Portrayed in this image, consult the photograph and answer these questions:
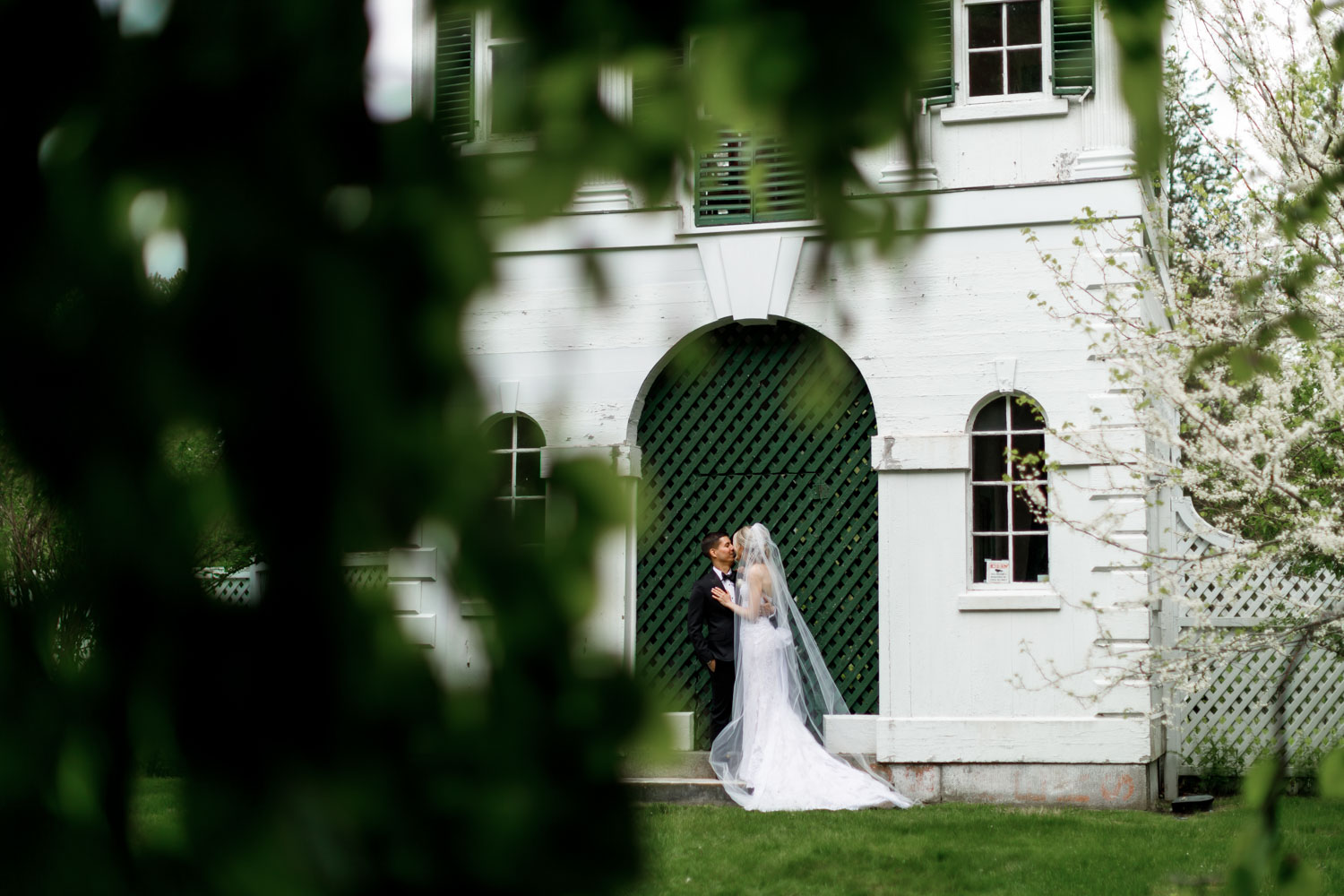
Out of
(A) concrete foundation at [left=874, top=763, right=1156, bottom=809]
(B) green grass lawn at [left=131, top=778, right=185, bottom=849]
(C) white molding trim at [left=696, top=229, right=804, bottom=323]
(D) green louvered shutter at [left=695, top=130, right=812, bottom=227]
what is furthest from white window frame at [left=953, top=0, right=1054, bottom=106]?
(B) green grass lawn at [left=131, top=778, right=185, bottom=849]

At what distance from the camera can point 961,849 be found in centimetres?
812

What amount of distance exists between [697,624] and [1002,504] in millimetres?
2457

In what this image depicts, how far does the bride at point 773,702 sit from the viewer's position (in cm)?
1022

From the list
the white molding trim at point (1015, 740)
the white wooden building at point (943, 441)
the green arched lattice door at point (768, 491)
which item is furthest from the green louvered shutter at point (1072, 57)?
the white molding trim at point (1015, 740)

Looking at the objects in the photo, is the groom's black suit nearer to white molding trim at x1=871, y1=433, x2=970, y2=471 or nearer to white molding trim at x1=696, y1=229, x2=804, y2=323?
white molding trim at x1=871, y1=433, x2=970, y2=471

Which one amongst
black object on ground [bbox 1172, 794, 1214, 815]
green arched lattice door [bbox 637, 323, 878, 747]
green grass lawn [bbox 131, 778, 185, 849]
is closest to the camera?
green grass lawn [bbox 131, 778, 185, 849]

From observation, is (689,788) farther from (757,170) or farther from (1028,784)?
(757,170)

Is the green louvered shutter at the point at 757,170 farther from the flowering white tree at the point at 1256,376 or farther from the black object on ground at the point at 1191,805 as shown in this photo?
the black object on ground at the point at 1191,805

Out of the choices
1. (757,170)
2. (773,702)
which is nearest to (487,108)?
(757,170)

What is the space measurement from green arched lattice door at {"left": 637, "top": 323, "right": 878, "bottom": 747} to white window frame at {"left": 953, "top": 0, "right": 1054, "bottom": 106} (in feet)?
7.23

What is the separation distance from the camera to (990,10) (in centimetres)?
1127

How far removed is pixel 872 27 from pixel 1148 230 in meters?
10.8

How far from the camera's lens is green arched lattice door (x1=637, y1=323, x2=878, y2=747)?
1132cm

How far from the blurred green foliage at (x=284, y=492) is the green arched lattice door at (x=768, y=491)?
10326 millimetres
